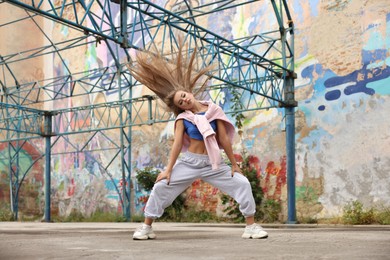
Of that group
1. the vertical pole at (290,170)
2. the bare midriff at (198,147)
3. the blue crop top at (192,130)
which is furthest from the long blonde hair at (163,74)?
the vertical pole at (290,170)

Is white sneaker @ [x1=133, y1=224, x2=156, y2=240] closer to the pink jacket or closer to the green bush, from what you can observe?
the pink jacket

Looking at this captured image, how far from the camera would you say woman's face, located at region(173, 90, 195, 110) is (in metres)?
5.55

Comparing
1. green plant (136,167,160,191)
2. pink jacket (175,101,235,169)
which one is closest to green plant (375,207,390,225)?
green plant (136,167,160,191)

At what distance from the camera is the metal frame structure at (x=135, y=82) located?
1281 centimetres

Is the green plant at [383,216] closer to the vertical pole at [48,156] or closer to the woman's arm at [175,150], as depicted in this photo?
the woman's arm at [175,150]

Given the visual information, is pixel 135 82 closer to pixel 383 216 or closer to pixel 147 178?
pixel 147 178

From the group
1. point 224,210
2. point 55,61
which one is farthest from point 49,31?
point 224,210

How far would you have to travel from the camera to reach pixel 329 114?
50.9 ft

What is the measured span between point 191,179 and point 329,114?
10850mm

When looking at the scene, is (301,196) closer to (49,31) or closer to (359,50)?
(359,50)

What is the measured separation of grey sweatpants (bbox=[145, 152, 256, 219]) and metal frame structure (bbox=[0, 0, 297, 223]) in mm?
4920

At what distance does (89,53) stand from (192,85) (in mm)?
17508

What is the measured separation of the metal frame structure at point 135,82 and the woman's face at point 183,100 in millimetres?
4482

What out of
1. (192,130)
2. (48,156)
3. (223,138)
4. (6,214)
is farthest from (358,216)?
(6,214)
